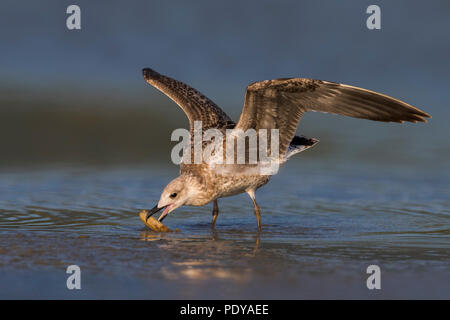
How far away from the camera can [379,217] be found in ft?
25.0

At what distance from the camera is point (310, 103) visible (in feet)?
22.5

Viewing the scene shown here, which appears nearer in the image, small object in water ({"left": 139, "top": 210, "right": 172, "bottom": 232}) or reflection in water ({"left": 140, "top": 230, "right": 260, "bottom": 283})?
reflection in water ({"left": 140, "top": 230, "right": 260, "bottom": 283})

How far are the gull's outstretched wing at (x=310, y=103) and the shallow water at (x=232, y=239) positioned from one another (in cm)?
104

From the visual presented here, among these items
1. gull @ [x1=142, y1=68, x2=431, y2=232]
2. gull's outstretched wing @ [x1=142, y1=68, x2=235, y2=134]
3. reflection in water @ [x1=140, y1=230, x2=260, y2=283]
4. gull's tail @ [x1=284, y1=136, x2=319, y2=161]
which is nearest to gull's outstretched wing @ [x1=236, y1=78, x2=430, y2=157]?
gull @ [x1=142, y1=68, x2=431, y2=232]

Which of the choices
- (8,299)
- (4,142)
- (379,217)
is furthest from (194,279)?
(4,142)

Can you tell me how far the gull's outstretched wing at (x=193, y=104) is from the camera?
8.13 m

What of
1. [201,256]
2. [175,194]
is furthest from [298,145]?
[201,256]

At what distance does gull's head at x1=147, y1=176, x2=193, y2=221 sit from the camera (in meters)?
7.18

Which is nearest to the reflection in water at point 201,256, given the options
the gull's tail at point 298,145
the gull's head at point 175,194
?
the gull's head at point 175,194

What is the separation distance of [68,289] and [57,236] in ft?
5.90

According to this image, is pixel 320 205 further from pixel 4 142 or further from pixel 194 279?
pixel 4 142

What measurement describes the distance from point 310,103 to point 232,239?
1.48m

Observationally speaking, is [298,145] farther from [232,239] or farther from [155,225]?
[155,225]

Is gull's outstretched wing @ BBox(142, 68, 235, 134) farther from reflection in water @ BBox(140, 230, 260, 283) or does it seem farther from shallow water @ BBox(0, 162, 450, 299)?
reflection in water @ BBox(140, 230, 260, 283)
